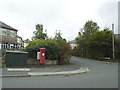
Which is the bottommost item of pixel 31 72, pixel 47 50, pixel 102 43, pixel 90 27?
pixel 31 72

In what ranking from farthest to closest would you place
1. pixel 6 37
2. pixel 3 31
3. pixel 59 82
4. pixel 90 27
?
pixel 90 27 < pixel 6 37 < pixel 3 31 < pixel 59 82

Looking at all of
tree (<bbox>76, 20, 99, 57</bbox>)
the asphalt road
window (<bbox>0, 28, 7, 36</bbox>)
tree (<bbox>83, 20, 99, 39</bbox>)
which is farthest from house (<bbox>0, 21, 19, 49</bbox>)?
the asphalt road

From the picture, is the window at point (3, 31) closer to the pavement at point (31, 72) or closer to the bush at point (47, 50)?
the bush at point (47, 50)

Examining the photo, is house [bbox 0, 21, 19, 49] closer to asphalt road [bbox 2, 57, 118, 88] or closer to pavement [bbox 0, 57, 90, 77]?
pavement [bbox 0, 57, 90, 77]

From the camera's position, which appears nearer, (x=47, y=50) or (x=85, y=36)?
(x=47, y=50)

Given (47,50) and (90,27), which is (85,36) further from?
(47,50)

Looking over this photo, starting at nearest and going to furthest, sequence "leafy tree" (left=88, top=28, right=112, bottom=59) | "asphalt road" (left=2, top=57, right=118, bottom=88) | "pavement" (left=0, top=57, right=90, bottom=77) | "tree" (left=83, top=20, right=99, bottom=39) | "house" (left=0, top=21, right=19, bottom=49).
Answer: "asphalt road" (left=2, top=57, right=118, bottom=88)
"pavement" (left=0, top=57, right=90, bottom=77)
"leafy tree" (left=88, top=28, right=112, bottom=59)
"house" (left=0, top=21, right=19, bottom=49)
"tree" (left=83, top=20, right=99, bottom=39)

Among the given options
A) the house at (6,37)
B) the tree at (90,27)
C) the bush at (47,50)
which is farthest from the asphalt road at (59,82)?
the tree at (90,27)

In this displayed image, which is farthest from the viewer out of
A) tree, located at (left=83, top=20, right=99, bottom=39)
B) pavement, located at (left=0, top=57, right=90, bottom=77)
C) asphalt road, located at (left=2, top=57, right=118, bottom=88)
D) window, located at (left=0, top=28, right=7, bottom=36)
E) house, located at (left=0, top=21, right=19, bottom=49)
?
tree, located at (left=83, top=20, right=99, bottom=39)

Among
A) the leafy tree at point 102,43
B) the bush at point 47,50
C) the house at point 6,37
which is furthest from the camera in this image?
the house at point 6,37

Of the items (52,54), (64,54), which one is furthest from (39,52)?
(64,54)

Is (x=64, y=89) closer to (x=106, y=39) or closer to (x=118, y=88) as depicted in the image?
(x=118, y=88)

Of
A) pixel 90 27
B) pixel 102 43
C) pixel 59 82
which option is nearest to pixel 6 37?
pixel 90 27

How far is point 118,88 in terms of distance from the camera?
598 cm
